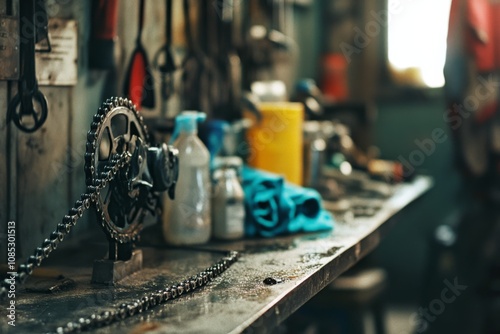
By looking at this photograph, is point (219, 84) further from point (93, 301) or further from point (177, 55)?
point (93, 301)

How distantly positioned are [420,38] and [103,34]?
3.28 metres

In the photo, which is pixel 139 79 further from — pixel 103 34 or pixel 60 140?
pixel 60 140

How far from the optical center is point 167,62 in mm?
2549

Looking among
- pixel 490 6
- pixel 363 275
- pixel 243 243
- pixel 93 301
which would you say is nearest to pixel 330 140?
pixel 363 275

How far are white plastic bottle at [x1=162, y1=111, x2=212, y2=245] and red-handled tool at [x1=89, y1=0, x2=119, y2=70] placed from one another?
0.28 meters

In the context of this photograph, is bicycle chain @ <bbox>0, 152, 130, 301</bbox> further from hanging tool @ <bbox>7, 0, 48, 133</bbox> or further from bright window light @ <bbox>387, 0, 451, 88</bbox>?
bright window light @ <bbox>387, 0, 451, 88</bbox>

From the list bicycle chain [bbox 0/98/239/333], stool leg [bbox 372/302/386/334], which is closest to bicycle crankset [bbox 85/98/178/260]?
bicycle chain [bbox 0/98/239/333]

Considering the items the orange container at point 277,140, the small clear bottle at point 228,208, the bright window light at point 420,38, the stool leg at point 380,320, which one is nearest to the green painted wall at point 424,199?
the bright window light at point 420,38

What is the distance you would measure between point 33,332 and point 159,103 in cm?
146

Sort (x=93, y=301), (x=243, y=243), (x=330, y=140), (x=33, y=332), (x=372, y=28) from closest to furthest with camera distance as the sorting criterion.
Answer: (x=33, y=332)
(x=93, y=301)
(x=243, y=243)
(x=330, y=140)
(x=372, y=28)

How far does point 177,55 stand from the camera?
9.39 ft

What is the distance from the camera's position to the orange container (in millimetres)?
3002

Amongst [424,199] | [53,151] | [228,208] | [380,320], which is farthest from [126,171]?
[424,199]

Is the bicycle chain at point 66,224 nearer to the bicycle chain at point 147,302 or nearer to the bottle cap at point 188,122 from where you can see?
the bicycle chain at point 147,302
